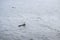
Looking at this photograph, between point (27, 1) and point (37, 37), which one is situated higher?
point (27, 1)

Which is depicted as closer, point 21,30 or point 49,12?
point 21,30

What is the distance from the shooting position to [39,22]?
1.27m

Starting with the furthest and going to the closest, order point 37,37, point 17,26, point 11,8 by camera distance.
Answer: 1. point 11,8
2. point 17,26
3. point 37,37

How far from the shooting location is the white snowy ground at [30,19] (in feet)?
3.74

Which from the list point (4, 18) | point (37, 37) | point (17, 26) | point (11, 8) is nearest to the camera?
point (37, 37)

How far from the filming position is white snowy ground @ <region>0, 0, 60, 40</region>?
1.14 metres

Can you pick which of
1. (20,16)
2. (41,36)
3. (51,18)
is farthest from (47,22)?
(20,16)

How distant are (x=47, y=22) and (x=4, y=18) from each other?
531mm

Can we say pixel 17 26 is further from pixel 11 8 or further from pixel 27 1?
pixel 27 1

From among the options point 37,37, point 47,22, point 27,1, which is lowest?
point 37,37

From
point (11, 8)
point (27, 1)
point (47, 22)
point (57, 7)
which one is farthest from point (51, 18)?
point (11, 8)

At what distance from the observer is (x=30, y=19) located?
1306 millimetres

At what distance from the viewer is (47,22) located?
1254 mm

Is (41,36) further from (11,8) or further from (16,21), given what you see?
(11,8)
